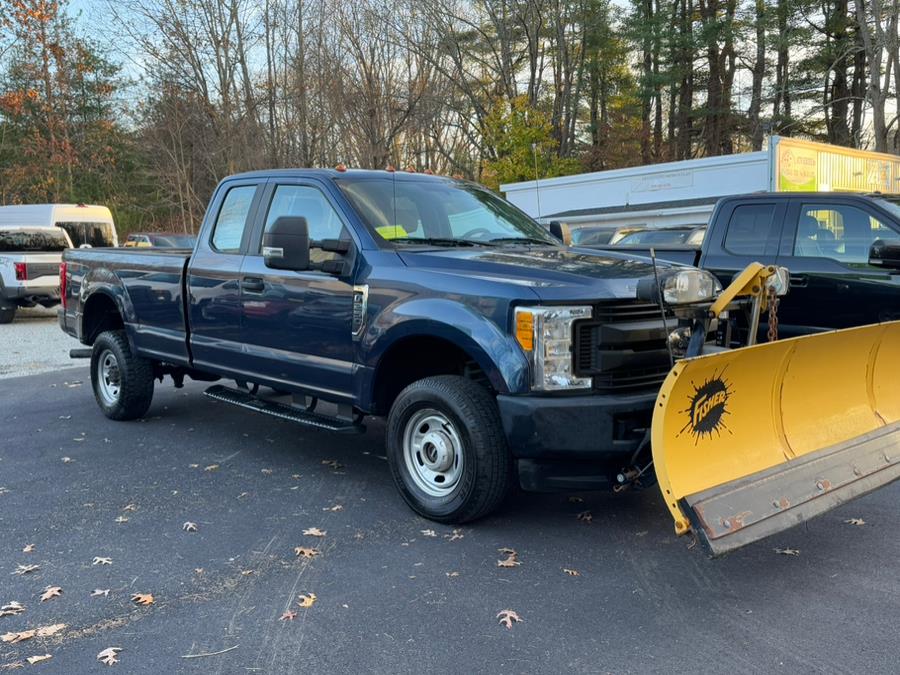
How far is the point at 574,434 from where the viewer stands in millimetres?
3977

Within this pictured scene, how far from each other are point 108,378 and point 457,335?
458cm

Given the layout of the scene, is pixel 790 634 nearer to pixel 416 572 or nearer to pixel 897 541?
pixel 897 541

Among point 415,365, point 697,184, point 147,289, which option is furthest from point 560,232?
point 697,184

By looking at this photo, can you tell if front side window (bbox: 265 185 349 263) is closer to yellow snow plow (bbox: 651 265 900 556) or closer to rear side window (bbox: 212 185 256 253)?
rear side window (bbox: 212 185 256 253)

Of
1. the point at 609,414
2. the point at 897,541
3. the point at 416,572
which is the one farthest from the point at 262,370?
the point at 897,541

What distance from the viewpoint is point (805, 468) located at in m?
3.93

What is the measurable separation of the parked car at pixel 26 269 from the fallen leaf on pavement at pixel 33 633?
1424 centimetres

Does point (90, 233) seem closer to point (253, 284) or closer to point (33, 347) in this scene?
point (33, 347)

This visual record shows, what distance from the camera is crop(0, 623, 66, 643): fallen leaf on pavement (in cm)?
338

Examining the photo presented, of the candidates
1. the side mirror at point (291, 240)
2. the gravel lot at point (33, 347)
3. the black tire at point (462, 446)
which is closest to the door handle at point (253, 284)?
the side mirror at point (291, 240)

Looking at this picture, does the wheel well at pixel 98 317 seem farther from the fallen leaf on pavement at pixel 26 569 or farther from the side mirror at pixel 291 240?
the fallen leaf on pavement at pixel 26 569

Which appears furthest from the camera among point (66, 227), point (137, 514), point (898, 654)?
point (66, 227)

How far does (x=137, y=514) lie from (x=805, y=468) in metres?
3.82

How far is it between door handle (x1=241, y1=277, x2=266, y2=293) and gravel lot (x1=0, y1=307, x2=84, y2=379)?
20.3 ft
